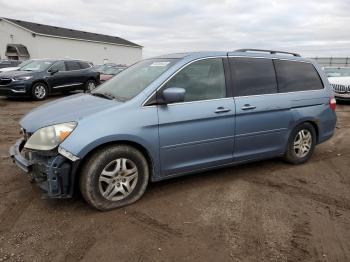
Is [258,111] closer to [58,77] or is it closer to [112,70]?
[58,77]

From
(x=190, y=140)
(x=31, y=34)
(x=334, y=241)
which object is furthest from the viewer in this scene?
(x=31, y=34)

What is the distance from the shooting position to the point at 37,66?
1378 centimetres

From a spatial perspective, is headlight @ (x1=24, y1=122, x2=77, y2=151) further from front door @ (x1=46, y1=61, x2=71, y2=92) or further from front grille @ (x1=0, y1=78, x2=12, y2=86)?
front door @ (x1=46, y1=61, x2=71, y2=92)

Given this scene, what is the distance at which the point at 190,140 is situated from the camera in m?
4.19

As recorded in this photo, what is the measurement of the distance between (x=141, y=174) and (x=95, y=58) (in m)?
41.4

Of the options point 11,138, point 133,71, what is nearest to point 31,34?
point 11,138

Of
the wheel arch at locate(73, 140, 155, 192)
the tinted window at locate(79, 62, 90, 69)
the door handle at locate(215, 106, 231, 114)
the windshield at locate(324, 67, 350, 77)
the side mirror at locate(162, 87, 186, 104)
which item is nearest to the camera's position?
the wheel arch at locate(73, 140, 155, 192)

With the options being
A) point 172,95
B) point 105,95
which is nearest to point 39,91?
point 105,95

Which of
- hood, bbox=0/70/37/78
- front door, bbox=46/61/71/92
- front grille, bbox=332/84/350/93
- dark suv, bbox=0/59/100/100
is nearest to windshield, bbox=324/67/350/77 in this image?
front grille, bbox=332/84/350/93

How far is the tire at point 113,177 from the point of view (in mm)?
3635

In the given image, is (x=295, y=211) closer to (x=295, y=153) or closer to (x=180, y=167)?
(x=180, y=167)

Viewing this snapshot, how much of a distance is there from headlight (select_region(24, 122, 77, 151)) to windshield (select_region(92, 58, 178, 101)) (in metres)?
0.77

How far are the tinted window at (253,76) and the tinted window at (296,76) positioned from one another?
0.15 meters

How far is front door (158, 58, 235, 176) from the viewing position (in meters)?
4.05
